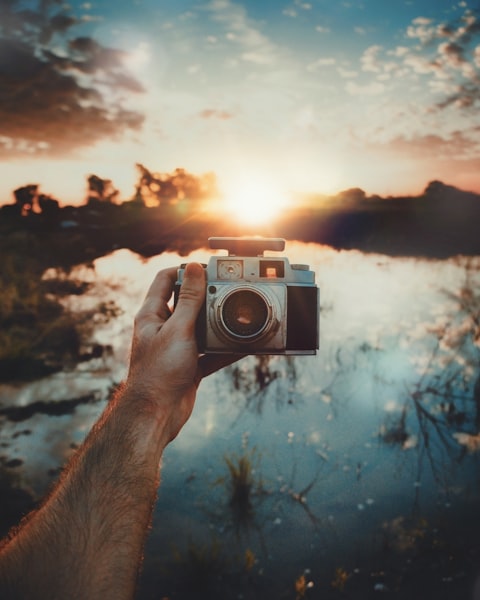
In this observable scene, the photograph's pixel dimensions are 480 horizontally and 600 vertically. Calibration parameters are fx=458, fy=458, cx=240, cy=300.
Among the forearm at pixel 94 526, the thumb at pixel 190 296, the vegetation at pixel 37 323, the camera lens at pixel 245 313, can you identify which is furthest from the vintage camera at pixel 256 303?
the vegetation at pixel 37 323

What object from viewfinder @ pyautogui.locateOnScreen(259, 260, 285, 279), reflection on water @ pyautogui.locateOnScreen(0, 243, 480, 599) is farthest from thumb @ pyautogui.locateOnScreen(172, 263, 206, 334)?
reflection on water @ pyautogui.locateOnScreen(0, 243, 480, 599)

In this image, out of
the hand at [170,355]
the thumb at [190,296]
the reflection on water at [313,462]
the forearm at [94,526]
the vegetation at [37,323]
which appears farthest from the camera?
the vegetation at [37,323]

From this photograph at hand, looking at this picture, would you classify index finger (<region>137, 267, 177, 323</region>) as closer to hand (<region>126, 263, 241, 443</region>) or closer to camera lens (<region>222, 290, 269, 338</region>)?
hand (<region>126, 263, 241, 443</region>)

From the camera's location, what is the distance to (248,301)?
1996 mm

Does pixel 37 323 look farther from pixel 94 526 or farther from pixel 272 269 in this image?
pixel 94 526

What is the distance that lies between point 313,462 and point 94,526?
3599 millimetres

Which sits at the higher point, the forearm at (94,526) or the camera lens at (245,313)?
the camera lens at (245,313)

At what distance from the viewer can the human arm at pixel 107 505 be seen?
2.98 feet

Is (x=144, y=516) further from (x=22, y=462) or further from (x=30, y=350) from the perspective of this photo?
(x=30, y=350)

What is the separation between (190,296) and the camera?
6.07 ft

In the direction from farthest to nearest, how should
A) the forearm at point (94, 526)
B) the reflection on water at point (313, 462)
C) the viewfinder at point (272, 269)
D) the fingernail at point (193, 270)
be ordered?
the reflection on water at point (313, 462) < the viewfinder at point (272, 269) < the fingernail at point (193, 270) < the forearm at point (94, 526)

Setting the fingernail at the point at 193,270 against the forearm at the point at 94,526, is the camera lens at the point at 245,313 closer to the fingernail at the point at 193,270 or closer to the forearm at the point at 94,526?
the fingernail at the point at 193,270

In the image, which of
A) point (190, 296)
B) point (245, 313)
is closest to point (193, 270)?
point (190, 296)

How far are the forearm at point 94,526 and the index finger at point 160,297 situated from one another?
579 mm
